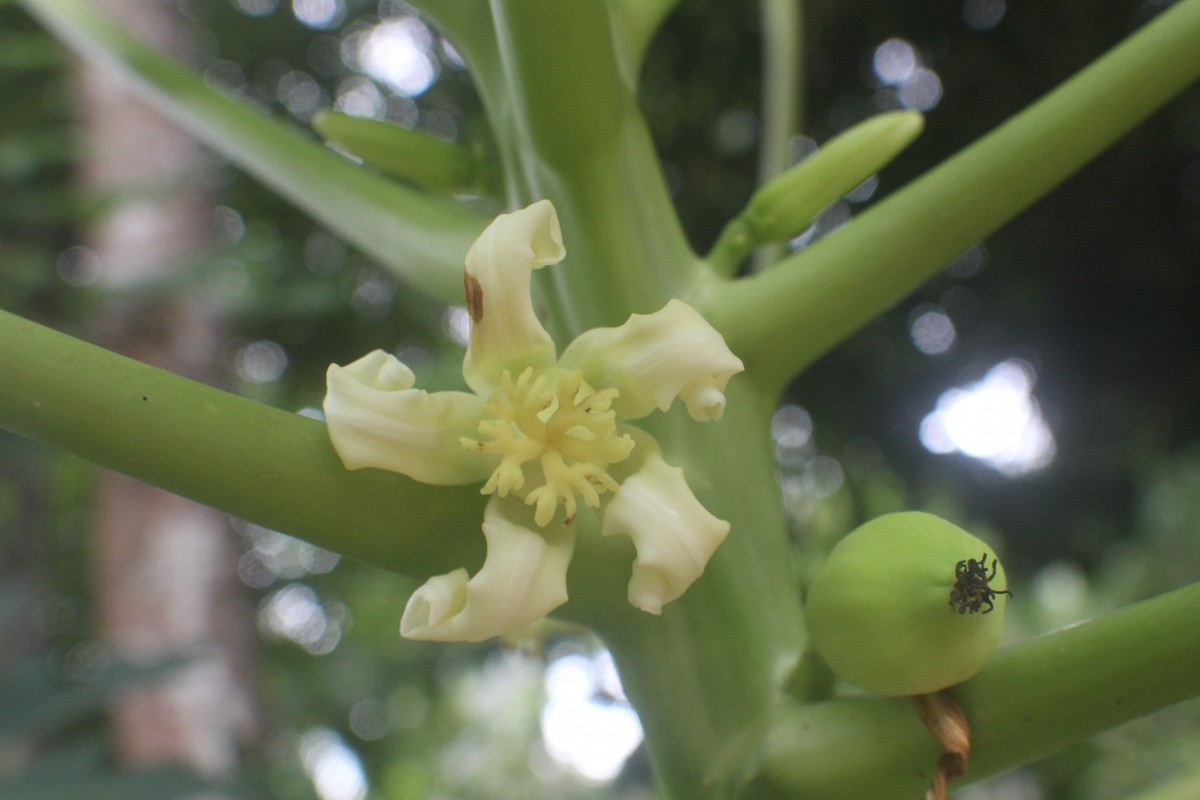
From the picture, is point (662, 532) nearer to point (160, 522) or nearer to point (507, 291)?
point (507, 291)

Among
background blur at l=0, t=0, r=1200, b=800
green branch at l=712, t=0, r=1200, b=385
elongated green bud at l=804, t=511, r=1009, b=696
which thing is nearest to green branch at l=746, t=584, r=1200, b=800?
elongated green bud at l=804, t=511, r=1009, b=696

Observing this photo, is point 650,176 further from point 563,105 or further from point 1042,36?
point 1042,36

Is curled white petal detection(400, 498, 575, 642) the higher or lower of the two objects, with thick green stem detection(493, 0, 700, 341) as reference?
lower

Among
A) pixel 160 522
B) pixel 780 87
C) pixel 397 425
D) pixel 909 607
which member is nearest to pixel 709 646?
pixel 909 607

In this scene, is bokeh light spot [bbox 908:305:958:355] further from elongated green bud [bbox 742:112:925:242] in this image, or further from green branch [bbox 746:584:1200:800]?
green branch [bbox 746:584:1200:800]

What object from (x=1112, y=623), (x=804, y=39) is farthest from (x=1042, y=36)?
(x=1112, y=623)
